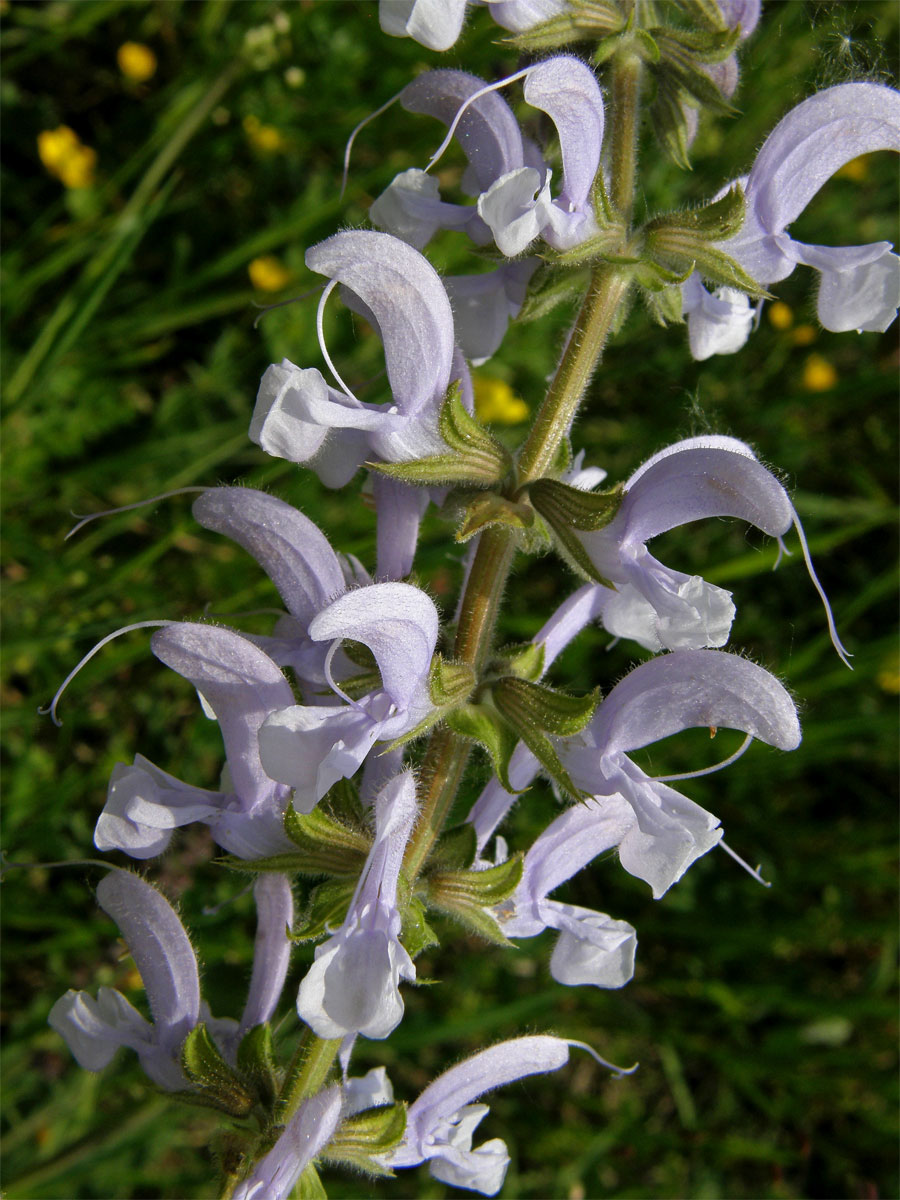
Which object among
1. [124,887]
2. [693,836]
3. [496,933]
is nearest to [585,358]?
[693,836]

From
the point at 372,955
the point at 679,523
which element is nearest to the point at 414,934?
the point at 372,955

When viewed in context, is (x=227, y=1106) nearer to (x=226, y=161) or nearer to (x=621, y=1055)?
(x=621, y=1055)

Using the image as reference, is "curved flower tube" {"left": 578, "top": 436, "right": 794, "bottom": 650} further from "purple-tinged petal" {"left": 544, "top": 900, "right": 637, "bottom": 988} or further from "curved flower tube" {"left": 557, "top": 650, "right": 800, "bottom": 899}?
"purple-tinged petal" {"left": 544, "top": 900, "right": 637, "bottom": 988}

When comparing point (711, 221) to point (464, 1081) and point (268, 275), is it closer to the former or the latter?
point (464, 1081)

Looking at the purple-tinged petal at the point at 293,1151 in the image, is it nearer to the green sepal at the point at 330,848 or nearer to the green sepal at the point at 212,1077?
the green sepal at the point at 212,1077

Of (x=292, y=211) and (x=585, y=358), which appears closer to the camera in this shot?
(x=585, y=358)

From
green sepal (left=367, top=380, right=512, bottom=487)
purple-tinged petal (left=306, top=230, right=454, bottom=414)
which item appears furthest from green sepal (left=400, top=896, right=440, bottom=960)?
purple-tinged petal (left=306, top=230, right=454, bottom=414)
